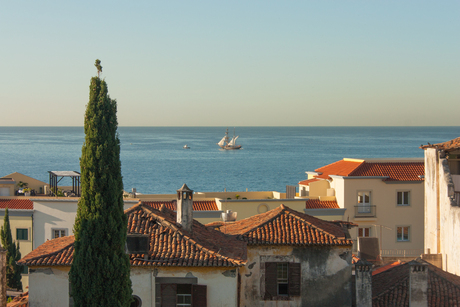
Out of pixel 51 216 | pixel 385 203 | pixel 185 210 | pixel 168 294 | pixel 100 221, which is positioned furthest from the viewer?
pixel 385 203

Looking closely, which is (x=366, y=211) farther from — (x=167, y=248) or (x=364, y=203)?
(x=167, y=248)

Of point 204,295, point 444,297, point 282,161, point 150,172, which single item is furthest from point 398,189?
point 282,161

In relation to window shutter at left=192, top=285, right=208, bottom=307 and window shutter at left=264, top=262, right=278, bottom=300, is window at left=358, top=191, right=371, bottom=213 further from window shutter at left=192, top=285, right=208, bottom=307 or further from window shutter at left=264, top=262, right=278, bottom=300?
window shutter at left=192, top=285, right=208, bottom=307

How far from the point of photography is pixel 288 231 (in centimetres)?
2125

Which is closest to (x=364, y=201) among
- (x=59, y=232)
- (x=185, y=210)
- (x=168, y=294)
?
(x=59, y=232)

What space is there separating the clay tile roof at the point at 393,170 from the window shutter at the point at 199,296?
2807 cm

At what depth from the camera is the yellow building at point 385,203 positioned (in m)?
44.0

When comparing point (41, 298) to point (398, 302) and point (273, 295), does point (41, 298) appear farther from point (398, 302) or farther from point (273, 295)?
point (398, 302)

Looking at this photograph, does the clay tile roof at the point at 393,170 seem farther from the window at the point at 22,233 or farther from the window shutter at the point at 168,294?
the window shutter at the point at 168,294

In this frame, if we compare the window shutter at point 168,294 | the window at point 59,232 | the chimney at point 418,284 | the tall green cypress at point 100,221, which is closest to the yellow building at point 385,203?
the window at point 59,232

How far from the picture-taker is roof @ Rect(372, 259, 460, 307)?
2028cm

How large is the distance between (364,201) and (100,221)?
32137 millimetres

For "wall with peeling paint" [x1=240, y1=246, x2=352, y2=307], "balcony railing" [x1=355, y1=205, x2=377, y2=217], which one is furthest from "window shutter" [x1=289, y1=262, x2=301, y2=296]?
"balcony railing" [x1=355, y1=205, x2=377, y2=217]

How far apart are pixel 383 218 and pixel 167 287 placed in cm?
2970
